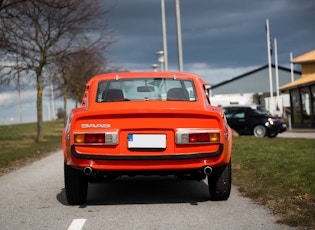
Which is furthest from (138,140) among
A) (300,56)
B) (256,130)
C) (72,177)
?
(300,56)

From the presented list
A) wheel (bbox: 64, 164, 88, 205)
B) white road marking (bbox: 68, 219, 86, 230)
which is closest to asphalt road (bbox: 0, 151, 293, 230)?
white road marking (bbox: 68, 219, 86, 230)

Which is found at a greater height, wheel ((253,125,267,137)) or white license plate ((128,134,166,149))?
white license plate ((128,134,166,149))

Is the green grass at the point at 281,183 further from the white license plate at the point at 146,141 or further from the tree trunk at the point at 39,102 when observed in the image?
the tree trunk at the point at 39,102

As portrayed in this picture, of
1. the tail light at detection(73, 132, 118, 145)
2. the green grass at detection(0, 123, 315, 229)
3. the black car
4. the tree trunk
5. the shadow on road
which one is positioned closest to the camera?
the green grass at detection(0, 123, 315, 229)

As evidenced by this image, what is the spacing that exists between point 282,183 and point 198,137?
2.39m

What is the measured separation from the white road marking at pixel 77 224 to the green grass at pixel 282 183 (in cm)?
197

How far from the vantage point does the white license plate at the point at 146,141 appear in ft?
17.8

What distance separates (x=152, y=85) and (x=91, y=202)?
174 cm

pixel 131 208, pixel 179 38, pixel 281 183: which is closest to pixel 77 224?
pixel 131 208

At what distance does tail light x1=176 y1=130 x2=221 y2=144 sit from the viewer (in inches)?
213

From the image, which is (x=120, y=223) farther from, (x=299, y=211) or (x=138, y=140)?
(x=299, y=211)

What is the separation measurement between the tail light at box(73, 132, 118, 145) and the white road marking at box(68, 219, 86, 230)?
887 mm

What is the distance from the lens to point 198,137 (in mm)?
5469

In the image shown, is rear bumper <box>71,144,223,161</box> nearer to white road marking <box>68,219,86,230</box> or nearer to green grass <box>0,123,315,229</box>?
white road marking <box>68,219,86,230</box>
